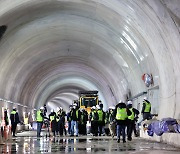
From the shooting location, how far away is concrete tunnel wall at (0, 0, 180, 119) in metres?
16.0

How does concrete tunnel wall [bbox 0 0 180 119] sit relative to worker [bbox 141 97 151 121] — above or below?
above

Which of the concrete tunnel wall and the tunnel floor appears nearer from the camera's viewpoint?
the tunnel floor

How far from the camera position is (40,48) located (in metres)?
26.7

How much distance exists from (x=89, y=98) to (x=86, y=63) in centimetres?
407

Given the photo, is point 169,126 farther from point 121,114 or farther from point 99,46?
point 99,46

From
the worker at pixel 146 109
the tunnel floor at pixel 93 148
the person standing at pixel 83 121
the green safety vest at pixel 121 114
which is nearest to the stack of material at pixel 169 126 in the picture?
the tunnel floor at pixel 93 148

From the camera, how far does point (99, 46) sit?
26234mm

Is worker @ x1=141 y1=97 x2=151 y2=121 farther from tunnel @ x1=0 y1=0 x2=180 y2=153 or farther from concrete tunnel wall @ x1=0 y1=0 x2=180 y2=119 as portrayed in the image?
tunnel @ x1=0 y1=0 x2=180 y2=153

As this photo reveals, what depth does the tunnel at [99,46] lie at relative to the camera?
16016 millimetres

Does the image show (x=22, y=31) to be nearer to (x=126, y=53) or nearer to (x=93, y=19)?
(x=93, y=19)

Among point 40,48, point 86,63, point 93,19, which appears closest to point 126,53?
point 93,19

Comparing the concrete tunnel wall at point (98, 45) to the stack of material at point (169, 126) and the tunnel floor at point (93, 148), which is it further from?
the tunnel floor at point (93, 148)

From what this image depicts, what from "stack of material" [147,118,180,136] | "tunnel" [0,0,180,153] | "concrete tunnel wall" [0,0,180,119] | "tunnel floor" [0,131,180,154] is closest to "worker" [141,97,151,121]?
"concrete tunnel wall" [0,0,180,119]

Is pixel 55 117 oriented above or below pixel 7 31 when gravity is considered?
below
